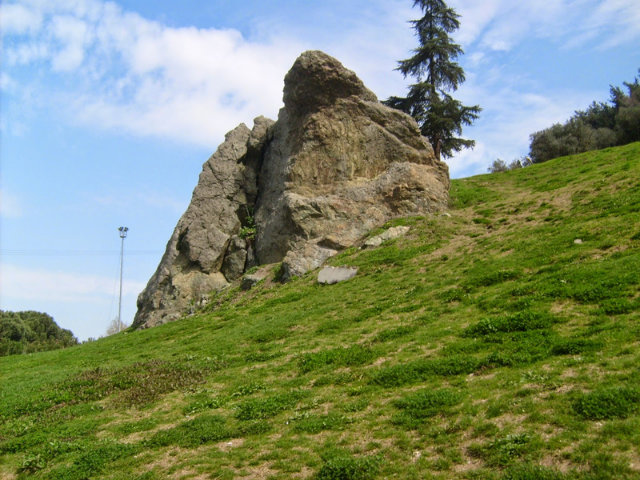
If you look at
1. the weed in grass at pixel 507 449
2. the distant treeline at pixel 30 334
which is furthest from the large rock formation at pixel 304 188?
the distant treeline at pixel 30 334

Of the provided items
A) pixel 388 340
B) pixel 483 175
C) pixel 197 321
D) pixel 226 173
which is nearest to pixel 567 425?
pixel 388 340

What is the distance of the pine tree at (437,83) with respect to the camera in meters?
47.5

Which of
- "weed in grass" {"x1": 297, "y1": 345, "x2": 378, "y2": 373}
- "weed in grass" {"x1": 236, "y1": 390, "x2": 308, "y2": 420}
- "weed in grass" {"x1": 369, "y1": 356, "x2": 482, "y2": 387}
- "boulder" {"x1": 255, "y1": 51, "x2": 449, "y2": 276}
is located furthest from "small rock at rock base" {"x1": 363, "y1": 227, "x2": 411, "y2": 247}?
"weed in grass" {"x1": 236, "y1": 390, "x2": 308, "y2": 420}

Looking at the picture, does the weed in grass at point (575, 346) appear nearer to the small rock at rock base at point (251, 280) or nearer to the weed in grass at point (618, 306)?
the weed in grass at point (618, 306)

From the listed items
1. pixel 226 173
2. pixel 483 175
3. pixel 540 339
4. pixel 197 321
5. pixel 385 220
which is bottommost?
pixel 540 339

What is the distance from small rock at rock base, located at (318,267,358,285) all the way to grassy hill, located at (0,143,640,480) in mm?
859

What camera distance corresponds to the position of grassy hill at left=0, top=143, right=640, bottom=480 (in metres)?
8.17

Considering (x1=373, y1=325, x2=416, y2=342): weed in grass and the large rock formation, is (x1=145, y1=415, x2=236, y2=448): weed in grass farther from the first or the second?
the large rock formation

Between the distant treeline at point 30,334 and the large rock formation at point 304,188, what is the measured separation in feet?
148

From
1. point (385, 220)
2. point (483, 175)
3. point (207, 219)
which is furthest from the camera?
point (483, 175)

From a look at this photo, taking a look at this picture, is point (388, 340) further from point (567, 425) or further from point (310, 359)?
point (567, 425)

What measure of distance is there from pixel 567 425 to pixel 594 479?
153cm

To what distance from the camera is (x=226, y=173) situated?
3897 cm

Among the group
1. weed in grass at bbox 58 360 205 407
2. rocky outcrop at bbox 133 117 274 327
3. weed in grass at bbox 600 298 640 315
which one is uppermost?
rocky outcrop at bbox 133 117 274 327
